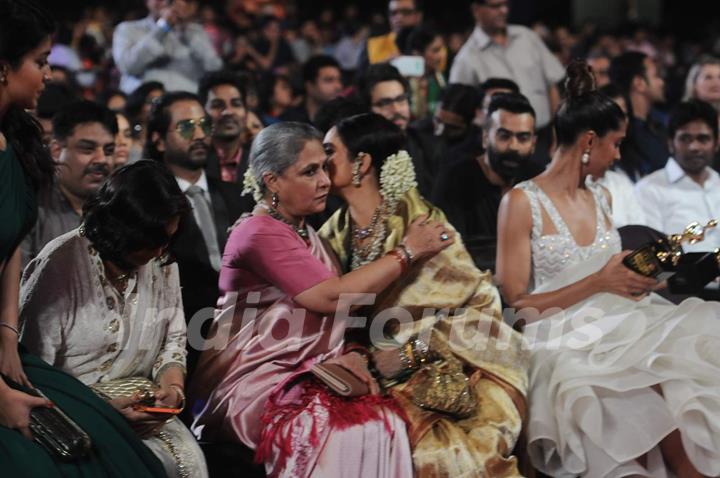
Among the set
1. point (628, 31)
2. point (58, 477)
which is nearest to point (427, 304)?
point (58, 477)

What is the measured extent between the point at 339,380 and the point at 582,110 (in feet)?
4.95

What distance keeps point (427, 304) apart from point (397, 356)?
0.22 meters

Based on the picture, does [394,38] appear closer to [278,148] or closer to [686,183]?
[686,183]

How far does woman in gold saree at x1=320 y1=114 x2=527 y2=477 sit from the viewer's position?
11.0 ft

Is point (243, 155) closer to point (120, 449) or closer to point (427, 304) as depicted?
point (427, 304)

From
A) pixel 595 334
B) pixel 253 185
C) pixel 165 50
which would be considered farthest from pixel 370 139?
pixel 165 50

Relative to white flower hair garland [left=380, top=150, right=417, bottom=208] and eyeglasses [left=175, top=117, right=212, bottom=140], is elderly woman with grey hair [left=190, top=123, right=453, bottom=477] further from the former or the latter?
eyeglasses [left=175, top=117, right=212, bottom=140]

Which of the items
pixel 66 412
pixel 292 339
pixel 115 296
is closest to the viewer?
pixel 66 412

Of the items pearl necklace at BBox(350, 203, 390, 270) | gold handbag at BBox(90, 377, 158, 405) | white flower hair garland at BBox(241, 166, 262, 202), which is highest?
white flower hair garland at BBox(241, 166, 262, 202)

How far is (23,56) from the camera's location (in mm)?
2785

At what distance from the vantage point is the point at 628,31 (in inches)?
514

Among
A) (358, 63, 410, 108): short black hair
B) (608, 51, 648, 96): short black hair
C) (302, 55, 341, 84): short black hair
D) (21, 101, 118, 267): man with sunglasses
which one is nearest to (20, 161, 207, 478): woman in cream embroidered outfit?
(21, 101, 118, 267): man with sunglasses

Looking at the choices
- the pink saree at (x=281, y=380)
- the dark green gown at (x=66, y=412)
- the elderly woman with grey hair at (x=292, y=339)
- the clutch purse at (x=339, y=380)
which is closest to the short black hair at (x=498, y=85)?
the elderly woman with grey hair at (x=292, y=339)

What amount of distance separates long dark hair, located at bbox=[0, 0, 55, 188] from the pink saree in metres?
0.73
